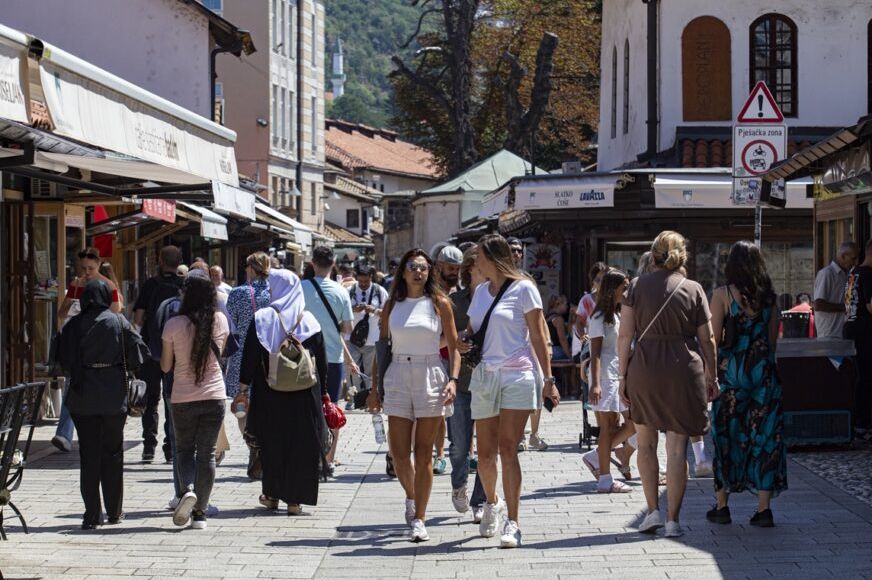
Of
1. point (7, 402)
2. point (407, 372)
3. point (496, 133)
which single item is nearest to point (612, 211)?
point (407, 372)

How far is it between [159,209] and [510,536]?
11.8 meters

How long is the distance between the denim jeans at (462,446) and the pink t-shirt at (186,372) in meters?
1.61

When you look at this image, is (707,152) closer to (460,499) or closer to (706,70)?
(706,70)

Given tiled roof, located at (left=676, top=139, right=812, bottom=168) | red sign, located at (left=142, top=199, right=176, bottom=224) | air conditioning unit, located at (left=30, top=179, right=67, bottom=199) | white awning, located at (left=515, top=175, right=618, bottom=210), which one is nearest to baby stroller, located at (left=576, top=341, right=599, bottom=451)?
white awning, located at (left=515, top=175, right=618, bottom=210)

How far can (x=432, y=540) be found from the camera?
943 cm

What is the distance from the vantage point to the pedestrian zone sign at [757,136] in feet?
46.4

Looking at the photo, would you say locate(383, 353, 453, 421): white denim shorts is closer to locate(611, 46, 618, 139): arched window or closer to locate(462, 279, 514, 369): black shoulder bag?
locate(462, 279, 514, 369): black shoulder bag

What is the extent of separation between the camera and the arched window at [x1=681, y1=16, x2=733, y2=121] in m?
26.0

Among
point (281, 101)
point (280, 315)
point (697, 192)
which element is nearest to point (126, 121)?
point (280, 315)

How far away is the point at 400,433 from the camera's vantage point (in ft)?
31.1

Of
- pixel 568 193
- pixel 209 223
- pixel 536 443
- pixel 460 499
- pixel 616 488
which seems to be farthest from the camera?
pixel 209 223

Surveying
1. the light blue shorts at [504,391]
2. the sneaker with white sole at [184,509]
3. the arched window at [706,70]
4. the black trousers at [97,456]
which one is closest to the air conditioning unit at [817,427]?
the light blue shorts at [504,391]

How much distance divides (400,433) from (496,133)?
46367 mm

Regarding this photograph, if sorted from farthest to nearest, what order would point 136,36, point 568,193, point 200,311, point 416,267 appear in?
point 136,36 < point 568,193 < point 200,311 < point 416,267
